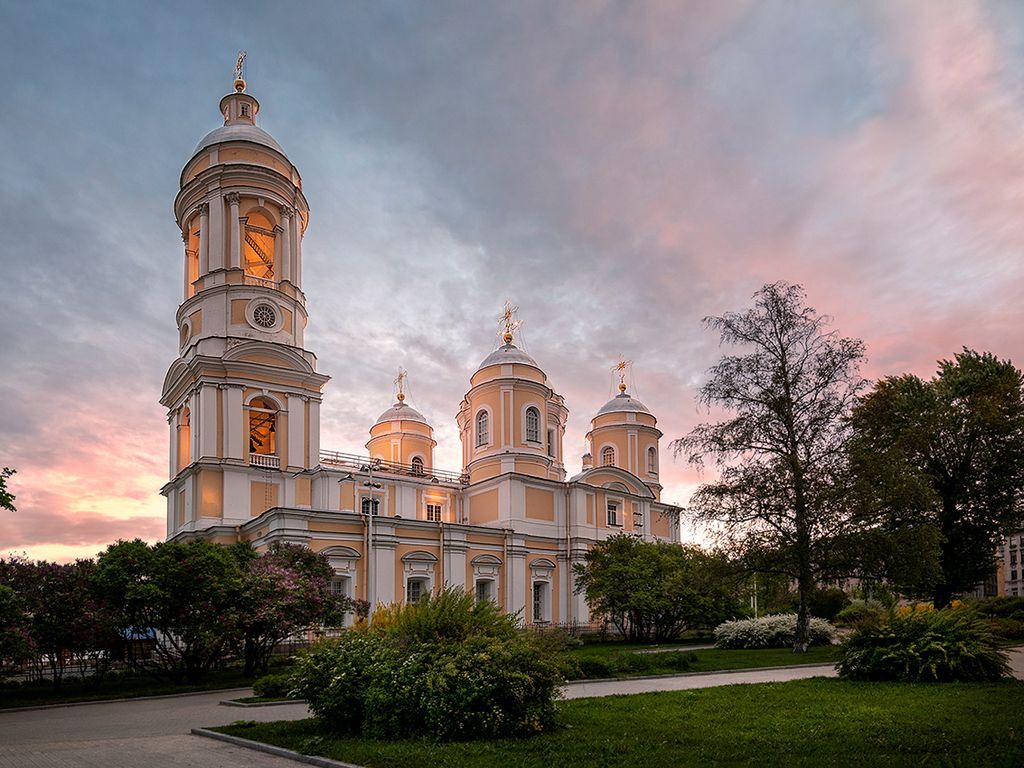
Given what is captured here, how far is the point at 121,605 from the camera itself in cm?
2288

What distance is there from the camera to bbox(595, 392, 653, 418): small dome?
5981 centimetres

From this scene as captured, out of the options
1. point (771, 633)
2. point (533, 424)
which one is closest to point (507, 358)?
point (533, 424)

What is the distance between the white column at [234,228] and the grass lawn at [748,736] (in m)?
29.4

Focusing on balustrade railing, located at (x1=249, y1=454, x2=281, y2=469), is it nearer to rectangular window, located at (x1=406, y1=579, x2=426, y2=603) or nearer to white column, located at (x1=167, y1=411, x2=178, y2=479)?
white column, located at (x1=167, y1=411, x2=178, y2=479)

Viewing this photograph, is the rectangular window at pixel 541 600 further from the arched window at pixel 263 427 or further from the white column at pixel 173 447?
the white column at pixel 173 447

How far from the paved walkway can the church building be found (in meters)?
14.9

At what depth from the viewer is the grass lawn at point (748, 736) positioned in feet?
29.3

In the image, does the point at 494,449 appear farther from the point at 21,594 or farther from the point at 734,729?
the point at 734,729

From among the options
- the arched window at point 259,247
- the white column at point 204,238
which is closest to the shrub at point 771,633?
the arched window at point 259,247

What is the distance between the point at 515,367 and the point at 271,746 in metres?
37.2

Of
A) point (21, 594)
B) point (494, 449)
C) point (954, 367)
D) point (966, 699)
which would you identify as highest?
point (954, 367)

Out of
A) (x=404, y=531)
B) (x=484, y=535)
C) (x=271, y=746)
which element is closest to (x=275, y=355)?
(x=404, y=531)

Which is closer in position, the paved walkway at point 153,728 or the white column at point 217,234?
the paved walkway at point 153,728

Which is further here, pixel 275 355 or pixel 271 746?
pixel 275 355
